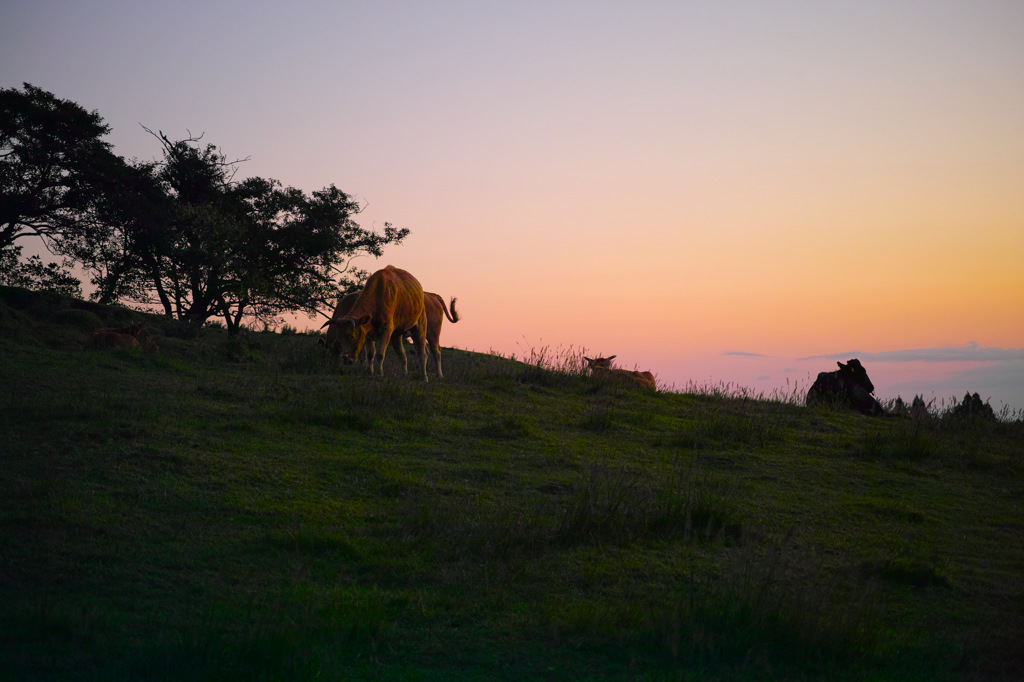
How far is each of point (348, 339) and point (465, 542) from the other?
29.4 feet

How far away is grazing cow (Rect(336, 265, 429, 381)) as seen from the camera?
1438 centimetres

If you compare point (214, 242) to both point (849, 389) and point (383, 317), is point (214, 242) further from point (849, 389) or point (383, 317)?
point (849, 389)

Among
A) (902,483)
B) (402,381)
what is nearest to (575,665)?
(902,483)

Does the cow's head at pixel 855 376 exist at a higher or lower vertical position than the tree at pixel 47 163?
lower

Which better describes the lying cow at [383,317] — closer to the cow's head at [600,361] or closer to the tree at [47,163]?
the cow's head at [600,361]

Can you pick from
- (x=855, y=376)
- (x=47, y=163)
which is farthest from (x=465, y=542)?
(x=47, y=163)

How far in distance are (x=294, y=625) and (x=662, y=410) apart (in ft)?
33.5

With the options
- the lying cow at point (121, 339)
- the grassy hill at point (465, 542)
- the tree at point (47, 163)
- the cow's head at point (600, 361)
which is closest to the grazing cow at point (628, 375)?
the cow's head at point (600, 361)

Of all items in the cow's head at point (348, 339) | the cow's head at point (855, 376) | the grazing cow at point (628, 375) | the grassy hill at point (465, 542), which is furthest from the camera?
the cow's head at point (855, 376)

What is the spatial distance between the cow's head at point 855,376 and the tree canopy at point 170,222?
1342cm

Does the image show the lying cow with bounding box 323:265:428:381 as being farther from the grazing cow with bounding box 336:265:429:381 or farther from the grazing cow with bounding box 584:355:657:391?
the grazing cow with bounding box 584:355:657:391

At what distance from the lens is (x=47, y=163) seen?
66.8 ft

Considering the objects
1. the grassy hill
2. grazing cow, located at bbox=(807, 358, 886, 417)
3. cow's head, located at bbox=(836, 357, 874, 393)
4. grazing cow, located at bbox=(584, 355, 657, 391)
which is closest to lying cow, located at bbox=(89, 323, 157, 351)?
the grassy hill

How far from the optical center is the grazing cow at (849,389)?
1708 centimetres
